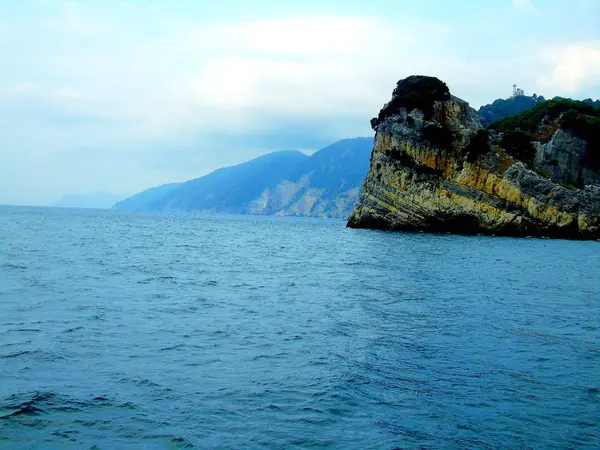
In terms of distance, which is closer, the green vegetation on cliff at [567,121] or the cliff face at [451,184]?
the cliff face at [451,184]

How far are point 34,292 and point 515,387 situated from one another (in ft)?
66.4

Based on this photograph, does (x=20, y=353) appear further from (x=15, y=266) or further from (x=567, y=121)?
(x=567, y=121)

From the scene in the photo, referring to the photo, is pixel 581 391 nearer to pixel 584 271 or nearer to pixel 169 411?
pixel 169 411

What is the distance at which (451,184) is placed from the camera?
8350cm

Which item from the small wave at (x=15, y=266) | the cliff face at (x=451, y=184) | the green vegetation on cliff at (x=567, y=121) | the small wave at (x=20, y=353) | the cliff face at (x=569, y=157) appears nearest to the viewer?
the small wave at (x=20, y=353)

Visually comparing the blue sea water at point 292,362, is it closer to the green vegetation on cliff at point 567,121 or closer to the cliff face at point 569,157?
the green vegetation on cliff at point 567,121

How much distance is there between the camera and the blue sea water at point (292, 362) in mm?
11250

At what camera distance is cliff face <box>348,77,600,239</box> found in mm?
78438

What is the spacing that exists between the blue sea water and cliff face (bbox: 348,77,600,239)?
4988cm

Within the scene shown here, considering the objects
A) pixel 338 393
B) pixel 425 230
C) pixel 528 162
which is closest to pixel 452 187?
pixel 425 230

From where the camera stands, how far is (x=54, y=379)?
44.7 feet

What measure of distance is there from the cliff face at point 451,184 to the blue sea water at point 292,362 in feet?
164

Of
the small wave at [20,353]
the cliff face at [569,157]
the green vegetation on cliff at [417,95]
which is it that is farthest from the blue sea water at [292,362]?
the cliff face at [569,157]

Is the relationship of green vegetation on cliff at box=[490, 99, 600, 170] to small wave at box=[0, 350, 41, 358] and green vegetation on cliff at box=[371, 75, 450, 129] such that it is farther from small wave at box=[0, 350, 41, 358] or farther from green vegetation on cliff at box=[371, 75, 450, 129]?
small wave at box=[0, 350, 41, 358]
